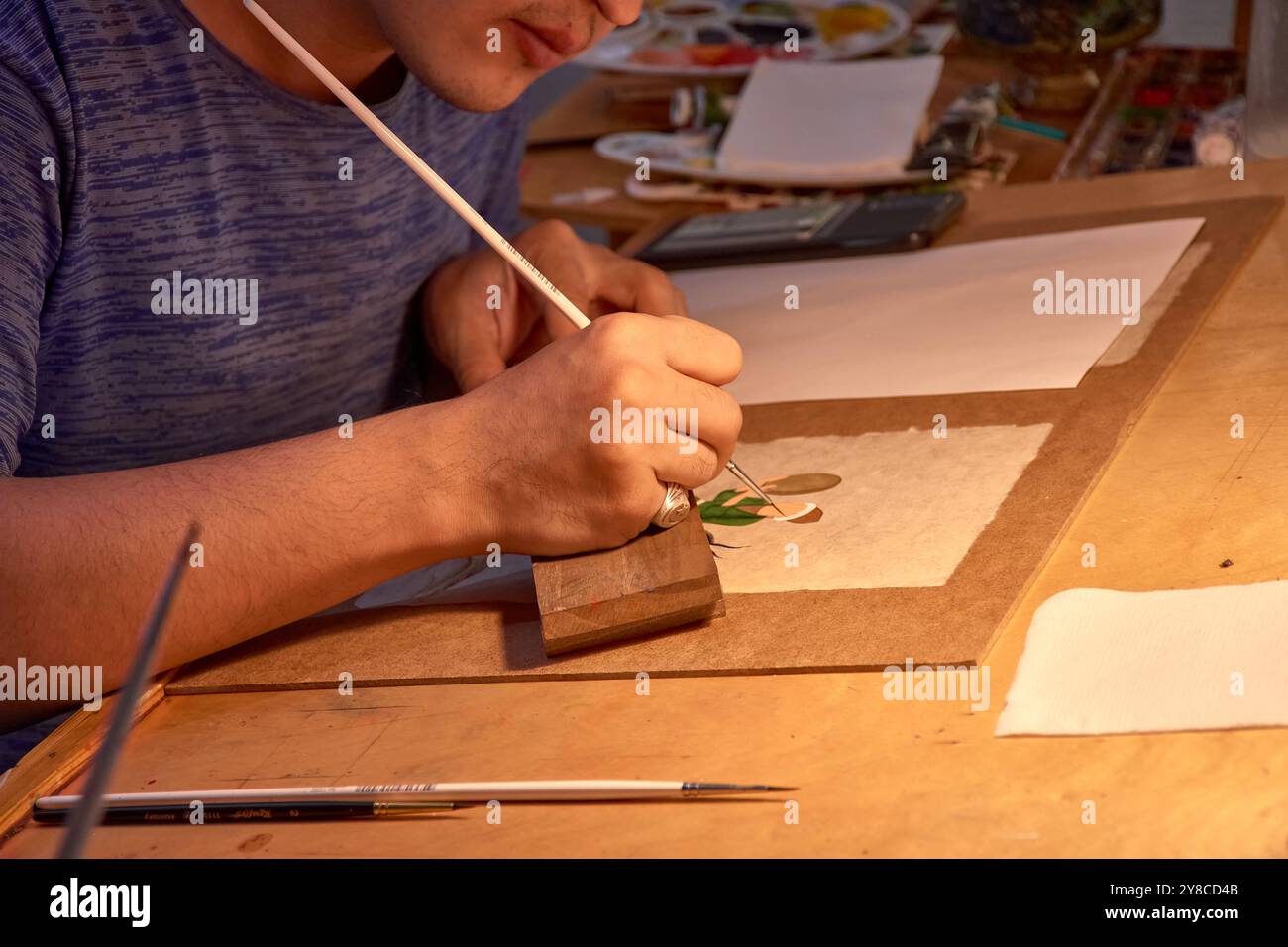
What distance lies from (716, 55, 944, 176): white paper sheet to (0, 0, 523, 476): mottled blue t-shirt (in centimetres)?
58

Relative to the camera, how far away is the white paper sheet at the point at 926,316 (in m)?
1.14

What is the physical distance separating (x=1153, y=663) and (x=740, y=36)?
170cm

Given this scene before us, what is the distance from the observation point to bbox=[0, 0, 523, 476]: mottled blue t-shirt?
102 centimetres

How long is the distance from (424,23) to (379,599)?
1.41 feet

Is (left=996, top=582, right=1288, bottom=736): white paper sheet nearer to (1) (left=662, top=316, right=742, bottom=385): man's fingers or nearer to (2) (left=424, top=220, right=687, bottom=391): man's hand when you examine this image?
(1) (left=662, top=316, right=742, bottom=385): man's fingers

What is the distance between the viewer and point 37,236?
1.02 metres

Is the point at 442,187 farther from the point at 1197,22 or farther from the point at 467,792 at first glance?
the point at 1197,22

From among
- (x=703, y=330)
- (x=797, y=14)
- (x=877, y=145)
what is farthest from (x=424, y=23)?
(x=797, y=14)

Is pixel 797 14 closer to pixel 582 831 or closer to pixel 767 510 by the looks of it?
pixel 767 510

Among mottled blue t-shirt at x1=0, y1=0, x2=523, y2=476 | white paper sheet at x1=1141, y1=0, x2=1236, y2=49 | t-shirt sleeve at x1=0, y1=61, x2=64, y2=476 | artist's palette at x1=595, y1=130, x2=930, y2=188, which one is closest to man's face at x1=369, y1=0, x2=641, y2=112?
mottled blue t-shirt at x1=0, y1=0, x2=523, y2=476

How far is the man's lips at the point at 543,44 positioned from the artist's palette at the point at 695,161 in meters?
0.71

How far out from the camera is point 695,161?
186 cm

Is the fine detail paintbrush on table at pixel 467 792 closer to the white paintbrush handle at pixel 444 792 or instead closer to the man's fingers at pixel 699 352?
the white paintbrush handle at pixel 444 792

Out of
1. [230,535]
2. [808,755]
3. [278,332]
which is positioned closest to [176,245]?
[278,332]
